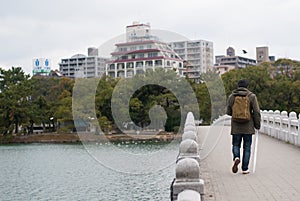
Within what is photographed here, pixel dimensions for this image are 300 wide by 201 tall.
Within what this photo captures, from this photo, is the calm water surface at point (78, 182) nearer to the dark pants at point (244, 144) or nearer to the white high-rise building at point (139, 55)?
the white high-rise building at point (139, 55)

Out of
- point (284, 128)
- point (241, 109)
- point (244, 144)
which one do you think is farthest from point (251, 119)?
point (284, 128)

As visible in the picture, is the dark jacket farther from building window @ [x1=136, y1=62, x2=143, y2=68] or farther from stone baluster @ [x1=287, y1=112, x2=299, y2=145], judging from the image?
building window @ [x1=136, y1=62, x2=143, y2=68]

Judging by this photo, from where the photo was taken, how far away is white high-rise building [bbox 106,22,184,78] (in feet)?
69.3

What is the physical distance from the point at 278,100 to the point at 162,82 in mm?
11918

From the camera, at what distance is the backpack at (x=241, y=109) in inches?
331

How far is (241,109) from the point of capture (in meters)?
8.41

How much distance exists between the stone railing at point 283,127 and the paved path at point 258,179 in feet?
7.66

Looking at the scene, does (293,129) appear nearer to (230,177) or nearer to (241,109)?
(230,177)

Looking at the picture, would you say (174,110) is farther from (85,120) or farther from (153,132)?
(85,120)

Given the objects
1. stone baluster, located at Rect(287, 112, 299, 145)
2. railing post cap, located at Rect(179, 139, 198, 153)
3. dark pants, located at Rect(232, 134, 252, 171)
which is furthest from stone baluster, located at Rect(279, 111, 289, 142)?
railing post cap, located at Rect(179, 139, 198, 153)

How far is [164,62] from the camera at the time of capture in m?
41.9

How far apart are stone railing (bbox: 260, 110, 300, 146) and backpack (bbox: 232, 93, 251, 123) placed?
617cm

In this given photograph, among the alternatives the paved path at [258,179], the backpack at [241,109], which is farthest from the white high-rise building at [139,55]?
the backpack at [241,109]

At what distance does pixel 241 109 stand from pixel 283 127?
9.09m
